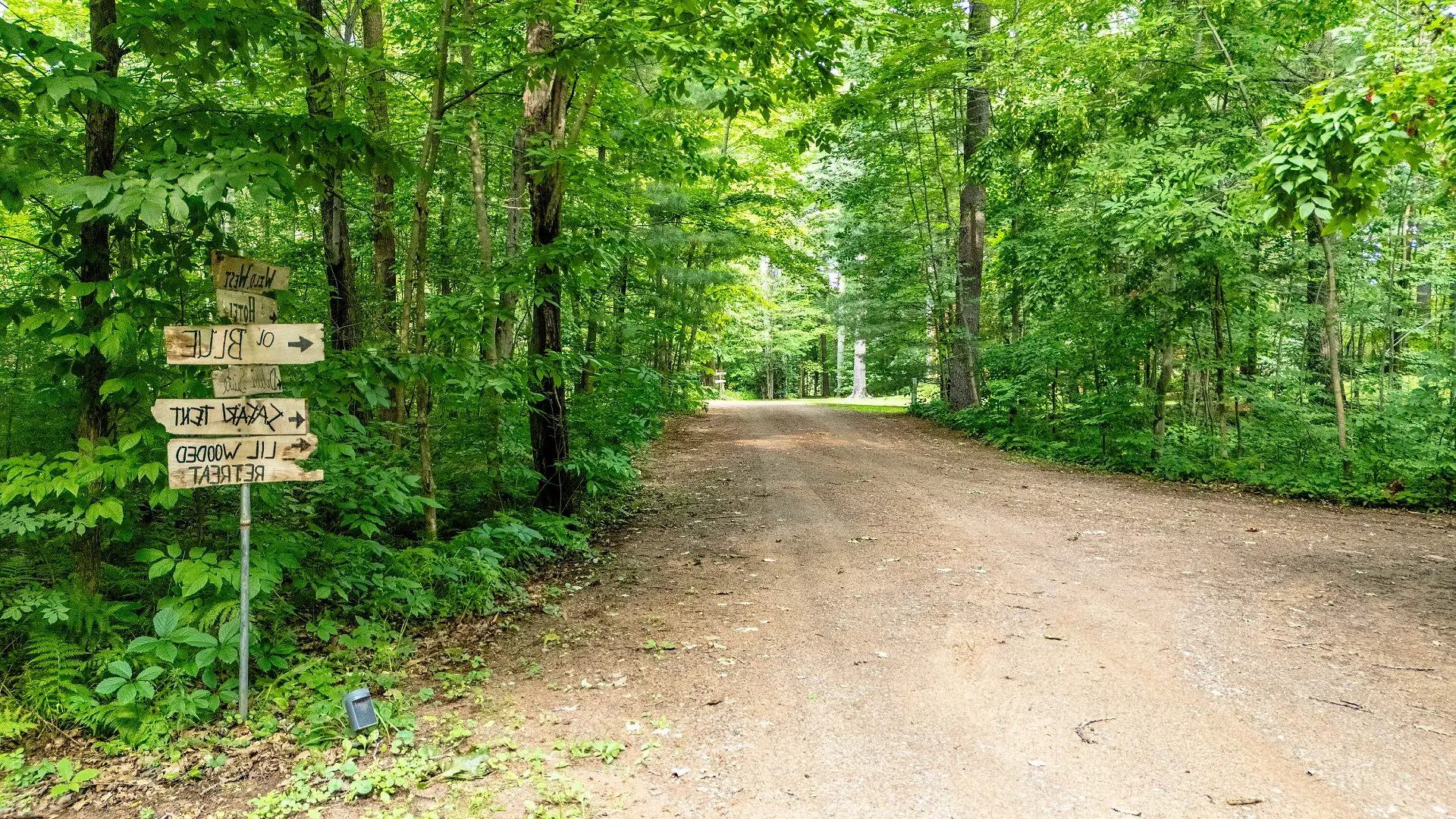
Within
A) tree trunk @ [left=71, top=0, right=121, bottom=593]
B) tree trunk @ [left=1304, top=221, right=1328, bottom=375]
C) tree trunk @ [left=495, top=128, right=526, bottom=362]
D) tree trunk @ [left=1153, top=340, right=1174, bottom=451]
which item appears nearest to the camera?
tree trunk @ [left=71, top=0, right=121, bottom=593]

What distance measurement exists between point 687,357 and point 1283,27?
1700 centimetres

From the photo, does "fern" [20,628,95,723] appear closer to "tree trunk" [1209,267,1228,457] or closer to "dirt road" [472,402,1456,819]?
"dirt road" [472,402,1456,819]

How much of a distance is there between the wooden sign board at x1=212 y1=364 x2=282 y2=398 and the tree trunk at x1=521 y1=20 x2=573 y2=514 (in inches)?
97.1

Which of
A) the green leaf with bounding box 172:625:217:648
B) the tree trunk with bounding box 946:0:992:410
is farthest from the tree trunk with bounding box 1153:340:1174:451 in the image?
the green leaf with bounding box 172:625:217:648

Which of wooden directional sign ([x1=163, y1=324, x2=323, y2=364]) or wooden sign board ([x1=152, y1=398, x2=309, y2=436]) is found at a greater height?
wooden directional sign ([x1=163, y1=324, x2=323, y2=364])

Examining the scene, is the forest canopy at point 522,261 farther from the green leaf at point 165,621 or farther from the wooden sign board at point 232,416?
the wooden sign board at point 232,416

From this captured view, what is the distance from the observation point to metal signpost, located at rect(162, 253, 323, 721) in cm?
372

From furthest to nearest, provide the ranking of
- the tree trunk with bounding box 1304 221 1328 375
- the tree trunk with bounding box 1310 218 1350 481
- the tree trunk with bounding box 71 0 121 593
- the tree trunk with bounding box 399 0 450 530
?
the tree trunk with bounding box 1304 221 1328 375
the tree trunk with bounding box 1310 218 1350 481
the tree trunk with bounding box 399 0 450 530
the tree trunk with bounding box 71 0 121 593

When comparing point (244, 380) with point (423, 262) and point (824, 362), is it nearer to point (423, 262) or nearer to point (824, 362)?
point (423, 262)

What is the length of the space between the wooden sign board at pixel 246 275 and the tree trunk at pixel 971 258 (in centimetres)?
1492

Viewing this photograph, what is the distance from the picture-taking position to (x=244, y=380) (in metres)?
3.92

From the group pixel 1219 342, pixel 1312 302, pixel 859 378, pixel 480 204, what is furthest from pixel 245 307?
pixel 859 378

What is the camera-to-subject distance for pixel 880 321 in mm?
22594

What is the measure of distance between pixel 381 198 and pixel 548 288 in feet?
6.15
